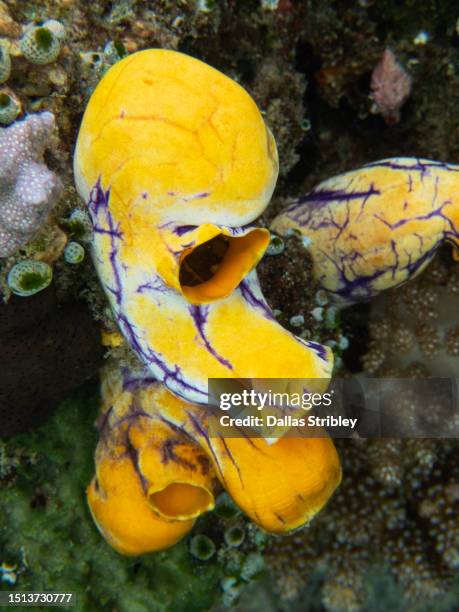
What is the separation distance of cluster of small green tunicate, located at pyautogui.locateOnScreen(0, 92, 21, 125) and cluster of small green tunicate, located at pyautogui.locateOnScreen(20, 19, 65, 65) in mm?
250

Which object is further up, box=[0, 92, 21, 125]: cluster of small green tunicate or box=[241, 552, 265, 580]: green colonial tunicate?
box=[0, 92, 21, 125]: cluster of small green tunicate

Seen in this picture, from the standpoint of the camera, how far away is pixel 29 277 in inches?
82.8

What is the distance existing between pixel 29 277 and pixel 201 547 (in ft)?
7.10

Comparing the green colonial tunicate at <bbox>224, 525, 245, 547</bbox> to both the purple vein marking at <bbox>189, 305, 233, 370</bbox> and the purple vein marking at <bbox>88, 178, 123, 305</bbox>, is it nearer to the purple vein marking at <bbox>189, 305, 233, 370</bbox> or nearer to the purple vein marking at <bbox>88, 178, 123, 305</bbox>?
the purple vein marking at <bbox>189, 305, 233, 370</bbox>

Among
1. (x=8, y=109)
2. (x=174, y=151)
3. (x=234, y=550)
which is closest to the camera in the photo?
(x=174, y=151)

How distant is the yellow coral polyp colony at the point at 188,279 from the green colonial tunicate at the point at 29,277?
0.23 m

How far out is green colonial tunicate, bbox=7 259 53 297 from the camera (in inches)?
81.7

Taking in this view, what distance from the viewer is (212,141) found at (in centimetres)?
191

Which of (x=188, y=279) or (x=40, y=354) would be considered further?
(x=40, y=354)

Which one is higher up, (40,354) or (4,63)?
(4,63)

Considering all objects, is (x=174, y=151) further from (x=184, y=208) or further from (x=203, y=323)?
(x=203, y=323)

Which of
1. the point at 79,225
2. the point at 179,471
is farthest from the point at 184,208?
the point at 179,471

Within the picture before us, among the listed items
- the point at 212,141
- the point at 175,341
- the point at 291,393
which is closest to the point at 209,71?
the point at 212,141

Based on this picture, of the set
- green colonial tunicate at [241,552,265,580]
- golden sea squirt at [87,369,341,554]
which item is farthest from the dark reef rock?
green colonial tunicate at [241,552,265,580]
